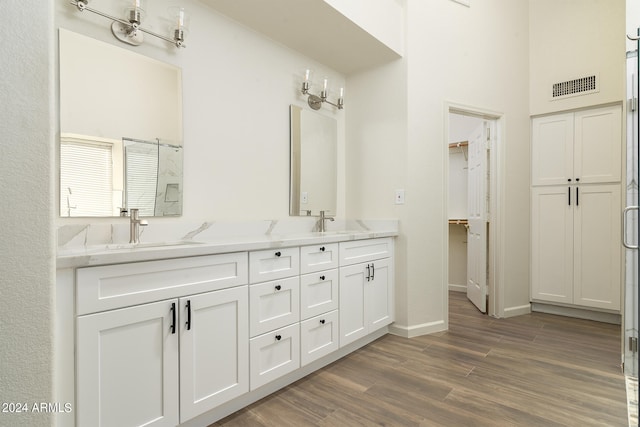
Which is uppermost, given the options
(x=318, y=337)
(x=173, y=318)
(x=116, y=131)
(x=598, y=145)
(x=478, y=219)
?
(x=598, y=145)

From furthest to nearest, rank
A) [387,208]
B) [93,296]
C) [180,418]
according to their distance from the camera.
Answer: [387,208], [180,418], [93,296]

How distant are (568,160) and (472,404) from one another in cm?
281

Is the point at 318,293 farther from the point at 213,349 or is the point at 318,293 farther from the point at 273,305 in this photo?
the point at 213,349

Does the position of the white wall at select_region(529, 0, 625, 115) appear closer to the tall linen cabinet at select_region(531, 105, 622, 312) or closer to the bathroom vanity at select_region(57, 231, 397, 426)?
the tall linen cabinet at select_region(531, 105, 622, 312)

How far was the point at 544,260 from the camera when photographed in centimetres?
350

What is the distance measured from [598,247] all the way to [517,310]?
38.3 inches

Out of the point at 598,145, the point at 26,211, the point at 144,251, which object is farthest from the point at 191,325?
the point at 598,145

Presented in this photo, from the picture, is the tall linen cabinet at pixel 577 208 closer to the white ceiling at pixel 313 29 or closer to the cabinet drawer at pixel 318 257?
the white ceiling at pixel 313 29

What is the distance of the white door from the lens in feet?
11.4

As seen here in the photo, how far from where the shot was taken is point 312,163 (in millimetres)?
2879

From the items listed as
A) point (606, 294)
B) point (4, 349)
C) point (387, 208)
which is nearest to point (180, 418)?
point (4, 349)

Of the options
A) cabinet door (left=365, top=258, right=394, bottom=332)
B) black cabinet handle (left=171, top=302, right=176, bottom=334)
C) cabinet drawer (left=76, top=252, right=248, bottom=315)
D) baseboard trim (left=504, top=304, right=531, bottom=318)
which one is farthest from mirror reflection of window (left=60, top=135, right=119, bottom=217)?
baseboard trim (left=504, top=304, right=531, bottom=318)

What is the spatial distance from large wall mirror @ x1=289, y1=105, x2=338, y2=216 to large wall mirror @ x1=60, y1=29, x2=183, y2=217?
0.98m

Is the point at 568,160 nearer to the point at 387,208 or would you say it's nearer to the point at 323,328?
the point at 387,208
